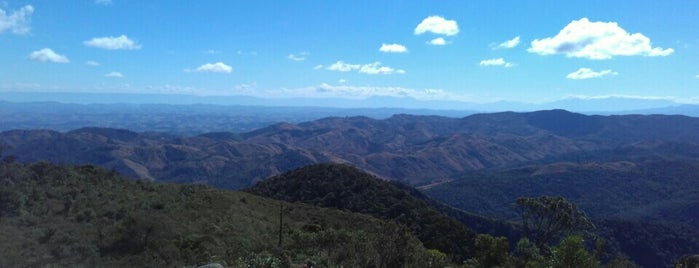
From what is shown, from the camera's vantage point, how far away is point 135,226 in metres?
25.5

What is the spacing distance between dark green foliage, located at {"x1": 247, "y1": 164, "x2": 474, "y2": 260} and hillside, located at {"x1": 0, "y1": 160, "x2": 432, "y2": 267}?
665 inches

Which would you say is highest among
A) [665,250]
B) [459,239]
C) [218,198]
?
[218,198]

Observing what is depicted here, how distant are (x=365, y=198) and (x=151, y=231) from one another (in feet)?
167

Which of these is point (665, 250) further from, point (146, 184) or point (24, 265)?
point (24, 265)

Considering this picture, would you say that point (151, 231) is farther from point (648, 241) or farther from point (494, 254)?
point (648, 241)

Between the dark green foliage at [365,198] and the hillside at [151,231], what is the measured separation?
16.9m

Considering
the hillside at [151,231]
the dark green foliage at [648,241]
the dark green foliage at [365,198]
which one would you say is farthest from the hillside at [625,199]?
the hillside at [151,231]

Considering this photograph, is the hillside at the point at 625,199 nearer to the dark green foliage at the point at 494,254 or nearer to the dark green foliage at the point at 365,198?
the dark green foliage at the point at 365,198

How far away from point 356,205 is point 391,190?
29.6ft

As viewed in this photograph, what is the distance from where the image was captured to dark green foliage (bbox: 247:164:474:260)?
193 ft

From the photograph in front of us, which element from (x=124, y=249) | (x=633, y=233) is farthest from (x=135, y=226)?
(x=633, y=233)

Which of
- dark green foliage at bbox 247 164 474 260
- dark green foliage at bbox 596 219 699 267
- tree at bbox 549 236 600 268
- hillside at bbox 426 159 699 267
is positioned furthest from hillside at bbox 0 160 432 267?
hillside at bbox 426 159 699 267

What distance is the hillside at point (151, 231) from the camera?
20.7 meters

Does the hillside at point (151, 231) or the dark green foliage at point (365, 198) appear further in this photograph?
the dark green foliage at point (365, 198)
